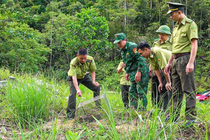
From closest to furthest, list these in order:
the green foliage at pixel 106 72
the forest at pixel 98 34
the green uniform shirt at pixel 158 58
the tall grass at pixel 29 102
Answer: the green uniform shirt at pixel 158 58 → the tall grass at pixel 29 102 → the forest at pixel 98 34 → the green foliage at pixel 106 72

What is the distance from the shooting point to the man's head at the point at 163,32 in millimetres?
4004

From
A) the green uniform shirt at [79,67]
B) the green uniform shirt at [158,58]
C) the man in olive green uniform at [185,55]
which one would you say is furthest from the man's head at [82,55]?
the man in olive green uniform at [185,55]

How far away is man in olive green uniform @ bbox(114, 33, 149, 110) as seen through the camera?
3.87m

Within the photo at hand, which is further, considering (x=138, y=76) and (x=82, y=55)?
(x=82, y=55)

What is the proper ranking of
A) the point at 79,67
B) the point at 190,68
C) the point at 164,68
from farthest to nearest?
the point at 79,67 < the point at 164,68 < the point at 190,68

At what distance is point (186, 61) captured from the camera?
2953 millimetres

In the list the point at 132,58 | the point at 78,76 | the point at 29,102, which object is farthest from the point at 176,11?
the point at 29,102

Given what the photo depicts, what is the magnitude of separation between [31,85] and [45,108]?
52 cm

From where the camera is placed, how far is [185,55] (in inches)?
117

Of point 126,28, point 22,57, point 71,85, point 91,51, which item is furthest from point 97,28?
point 71,85

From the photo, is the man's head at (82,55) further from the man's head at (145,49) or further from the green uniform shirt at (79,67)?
the man's head at (145,49)

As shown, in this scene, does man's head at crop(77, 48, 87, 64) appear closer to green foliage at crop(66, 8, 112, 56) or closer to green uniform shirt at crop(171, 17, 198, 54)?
green uniform shirt at crop(171, 17, 198, 54)

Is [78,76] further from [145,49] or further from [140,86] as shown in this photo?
[145,49]

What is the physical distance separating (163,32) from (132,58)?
73cm
